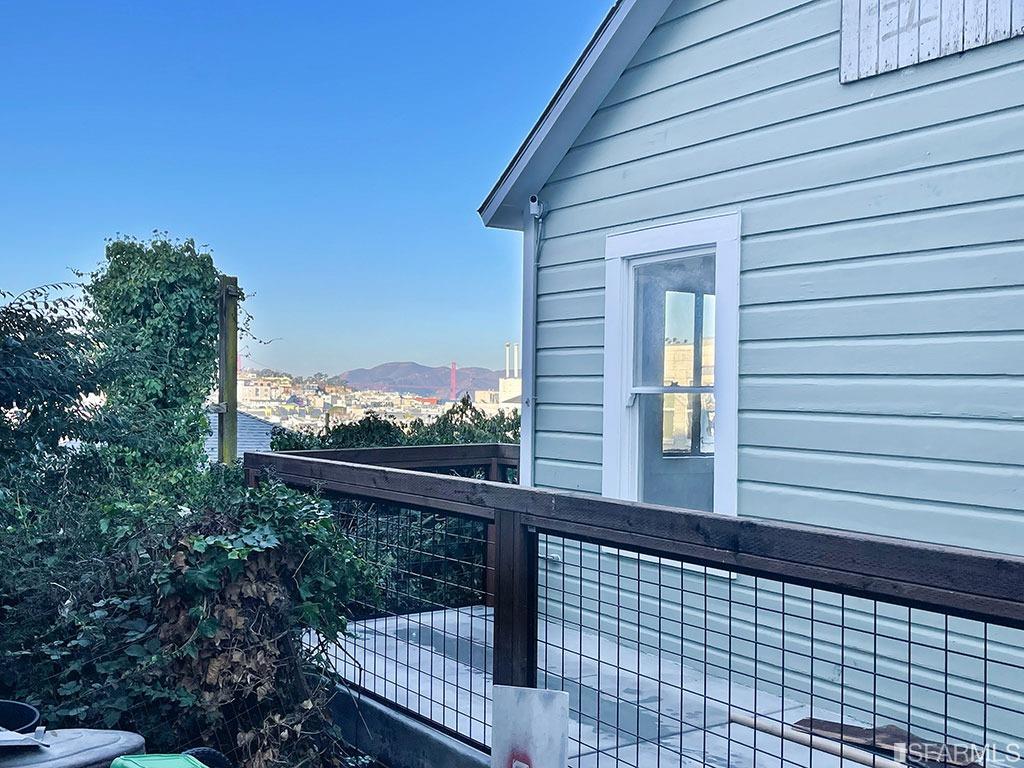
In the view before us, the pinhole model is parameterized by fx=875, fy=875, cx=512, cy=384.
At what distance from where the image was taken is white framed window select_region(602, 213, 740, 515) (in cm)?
430

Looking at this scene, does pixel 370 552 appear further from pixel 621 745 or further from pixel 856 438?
pixel 856 438

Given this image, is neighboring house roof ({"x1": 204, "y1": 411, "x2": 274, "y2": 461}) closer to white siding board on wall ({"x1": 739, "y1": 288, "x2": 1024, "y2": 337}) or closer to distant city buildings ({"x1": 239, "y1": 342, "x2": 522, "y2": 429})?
distant city buildings ({"x1": 239, "y1": 342, "x2": 522, "y2": 429})

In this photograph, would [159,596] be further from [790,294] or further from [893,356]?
[893,356]

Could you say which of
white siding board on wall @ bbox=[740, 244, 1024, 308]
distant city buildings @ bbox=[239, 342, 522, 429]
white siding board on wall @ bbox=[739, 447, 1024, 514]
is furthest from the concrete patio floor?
distant city buildings @ bbox=[239, 342, 522, 429]

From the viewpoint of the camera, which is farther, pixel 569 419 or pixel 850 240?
pixel 569 419

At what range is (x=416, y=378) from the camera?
468 inches

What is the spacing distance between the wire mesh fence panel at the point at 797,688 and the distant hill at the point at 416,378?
5558 mm

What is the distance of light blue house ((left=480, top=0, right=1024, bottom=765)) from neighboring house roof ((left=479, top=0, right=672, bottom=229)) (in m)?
0.02

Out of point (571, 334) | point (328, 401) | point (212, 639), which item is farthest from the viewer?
point (328, 401)

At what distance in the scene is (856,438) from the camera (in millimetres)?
3777

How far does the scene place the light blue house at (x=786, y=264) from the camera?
338cm

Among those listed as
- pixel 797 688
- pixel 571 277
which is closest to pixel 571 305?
pixel 571 277

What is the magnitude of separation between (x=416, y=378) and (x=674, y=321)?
7.51 metres

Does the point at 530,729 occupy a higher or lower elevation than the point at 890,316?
lower
